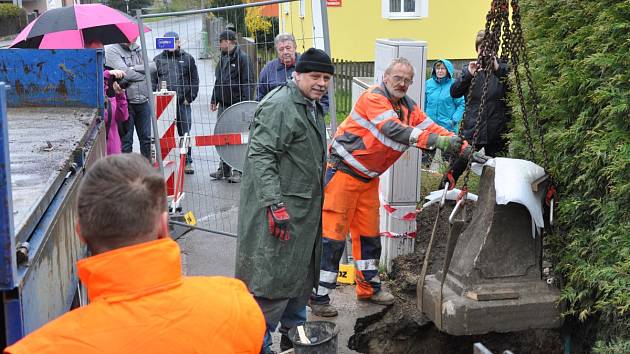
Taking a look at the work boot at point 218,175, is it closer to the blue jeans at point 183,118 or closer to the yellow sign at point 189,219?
the blue jeans at point 183,118

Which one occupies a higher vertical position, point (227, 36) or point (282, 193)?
point (227, 36)

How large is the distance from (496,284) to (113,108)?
448 centimetres

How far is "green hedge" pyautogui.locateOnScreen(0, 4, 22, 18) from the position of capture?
131 feet

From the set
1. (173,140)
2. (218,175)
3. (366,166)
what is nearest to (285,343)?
(366,166)

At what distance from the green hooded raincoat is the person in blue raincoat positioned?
191 inches

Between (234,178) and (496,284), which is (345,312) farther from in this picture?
(234,178)

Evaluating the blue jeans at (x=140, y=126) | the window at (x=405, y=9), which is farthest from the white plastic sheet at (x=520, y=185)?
the window at (x=405, y=9)

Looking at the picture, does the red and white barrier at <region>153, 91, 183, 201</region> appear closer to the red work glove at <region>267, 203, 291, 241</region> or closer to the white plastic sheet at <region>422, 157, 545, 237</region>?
the red work glove at <region>267, 203, 291, 241</region>

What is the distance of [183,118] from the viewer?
6.95 metres

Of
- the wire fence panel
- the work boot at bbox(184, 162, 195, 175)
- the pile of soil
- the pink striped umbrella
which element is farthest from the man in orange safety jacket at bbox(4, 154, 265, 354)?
the work boot at bbox(184, 162, 195, 175)

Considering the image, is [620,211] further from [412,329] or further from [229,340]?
[229,340]

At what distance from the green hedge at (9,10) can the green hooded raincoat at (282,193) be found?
40.3 meters

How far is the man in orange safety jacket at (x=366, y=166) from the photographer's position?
16.2 feet

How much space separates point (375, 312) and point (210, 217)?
277 cm
